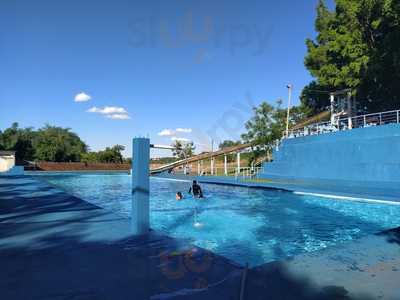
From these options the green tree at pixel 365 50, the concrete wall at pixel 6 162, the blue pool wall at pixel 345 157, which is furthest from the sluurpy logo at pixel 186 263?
the concrete wall at pixel 6 162

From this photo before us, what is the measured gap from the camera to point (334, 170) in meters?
19.7

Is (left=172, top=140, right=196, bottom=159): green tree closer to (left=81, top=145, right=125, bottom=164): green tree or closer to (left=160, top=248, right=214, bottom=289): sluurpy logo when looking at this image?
(left=160, top=248, right=214, bottom=289): sluurpy logo

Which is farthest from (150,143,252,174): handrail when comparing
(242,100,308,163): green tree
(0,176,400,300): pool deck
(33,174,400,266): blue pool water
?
(0,176,400,300): pool deck

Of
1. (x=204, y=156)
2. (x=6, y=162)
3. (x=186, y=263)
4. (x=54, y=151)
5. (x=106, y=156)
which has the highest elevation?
(x=54, y=151)

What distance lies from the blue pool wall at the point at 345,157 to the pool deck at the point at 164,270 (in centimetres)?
1228

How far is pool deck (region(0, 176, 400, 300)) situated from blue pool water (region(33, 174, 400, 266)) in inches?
52.9

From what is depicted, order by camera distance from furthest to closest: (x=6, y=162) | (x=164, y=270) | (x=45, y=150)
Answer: (x=45, y=150) < (x=6, y=162) < (x=164, y=270)

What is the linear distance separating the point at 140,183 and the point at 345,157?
52.6ft

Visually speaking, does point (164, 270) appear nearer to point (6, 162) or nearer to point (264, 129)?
point (264, 129)

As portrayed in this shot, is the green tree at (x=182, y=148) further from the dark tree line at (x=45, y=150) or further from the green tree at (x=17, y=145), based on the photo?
the green tree at (x=17, y=145)

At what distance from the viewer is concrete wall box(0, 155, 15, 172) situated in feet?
125

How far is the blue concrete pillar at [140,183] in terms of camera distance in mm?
6102

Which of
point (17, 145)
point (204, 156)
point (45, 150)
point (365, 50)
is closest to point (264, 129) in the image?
point (204, 156)

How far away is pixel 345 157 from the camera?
1906 cm
